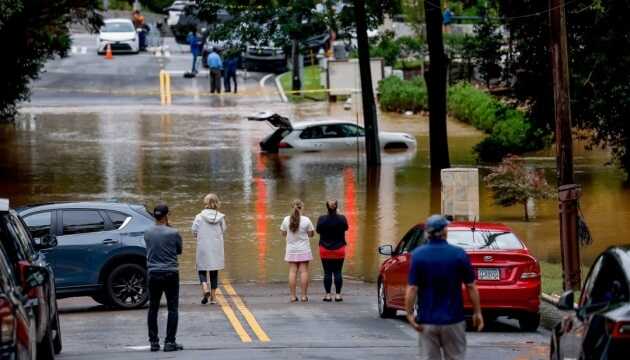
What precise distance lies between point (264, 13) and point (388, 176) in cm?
725

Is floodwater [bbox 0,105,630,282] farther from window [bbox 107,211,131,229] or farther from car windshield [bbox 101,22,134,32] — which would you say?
car windshield [bbox 101,22,134,32]

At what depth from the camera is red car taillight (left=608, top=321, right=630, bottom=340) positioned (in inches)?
374

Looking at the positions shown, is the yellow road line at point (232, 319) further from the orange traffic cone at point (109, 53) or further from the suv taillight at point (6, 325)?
the orange traffic cone at point (109, 53)

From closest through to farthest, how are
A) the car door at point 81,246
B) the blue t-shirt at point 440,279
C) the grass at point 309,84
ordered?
the blue t-shirt at point 440,279 → the car door at point 81,246 → the grass at point 309,84

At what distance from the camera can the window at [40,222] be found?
67.5ft

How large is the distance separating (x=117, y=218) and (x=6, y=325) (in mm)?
10876

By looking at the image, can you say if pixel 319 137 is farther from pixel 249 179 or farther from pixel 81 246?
pixel 81 246

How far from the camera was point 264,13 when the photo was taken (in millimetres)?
44406

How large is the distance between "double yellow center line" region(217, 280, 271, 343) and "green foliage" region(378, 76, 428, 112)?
3235 centimetres

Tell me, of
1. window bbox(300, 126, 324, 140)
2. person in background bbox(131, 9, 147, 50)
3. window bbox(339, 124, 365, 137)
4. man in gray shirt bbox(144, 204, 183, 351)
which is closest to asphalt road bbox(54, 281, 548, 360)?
man in gray shirt bbox(144, 204, 183, 351)

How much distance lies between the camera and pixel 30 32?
128 feet

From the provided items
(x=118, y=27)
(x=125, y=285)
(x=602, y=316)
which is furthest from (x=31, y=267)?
(x=118, y=27)

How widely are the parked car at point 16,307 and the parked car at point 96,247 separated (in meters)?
7.06

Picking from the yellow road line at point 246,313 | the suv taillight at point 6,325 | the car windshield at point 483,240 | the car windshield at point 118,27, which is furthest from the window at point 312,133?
the suv taillight at point 6,325
